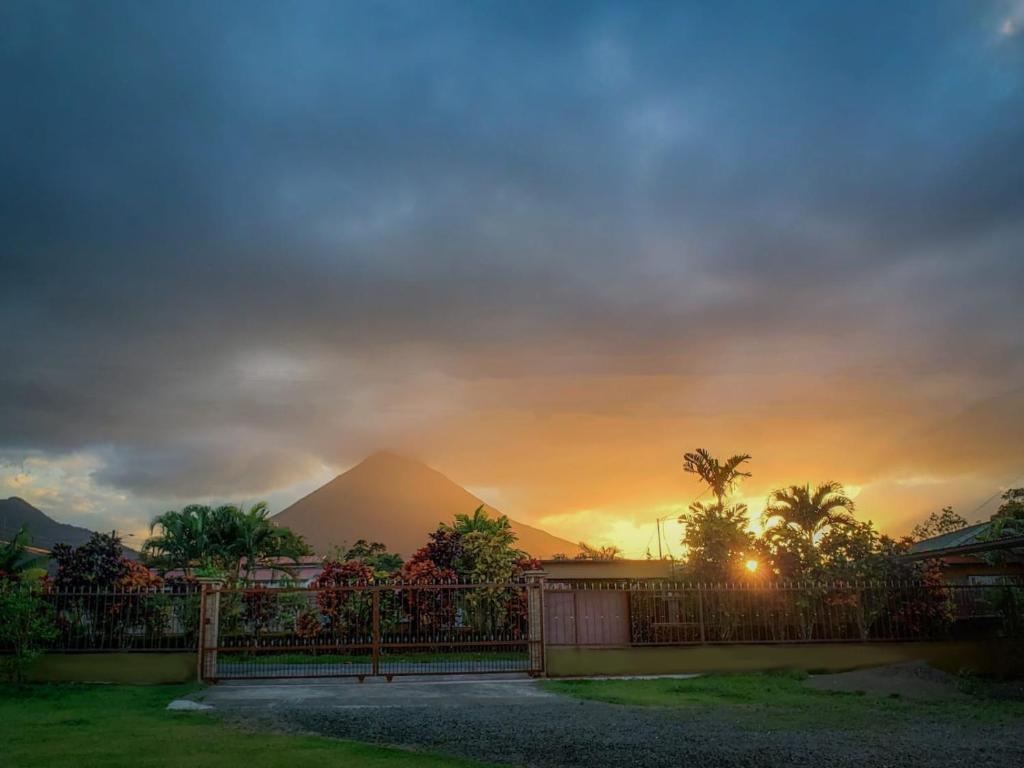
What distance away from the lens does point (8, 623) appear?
50.7 ft

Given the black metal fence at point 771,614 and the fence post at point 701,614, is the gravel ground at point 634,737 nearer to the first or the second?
the black metal fence at point 771,614

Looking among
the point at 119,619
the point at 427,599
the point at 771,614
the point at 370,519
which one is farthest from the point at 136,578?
the point at 370,519

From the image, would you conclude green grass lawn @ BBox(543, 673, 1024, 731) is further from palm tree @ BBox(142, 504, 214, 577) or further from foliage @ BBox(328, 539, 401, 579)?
palm tree @ BBox(142, 504, 214, 577)

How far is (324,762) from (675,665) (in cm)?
1045

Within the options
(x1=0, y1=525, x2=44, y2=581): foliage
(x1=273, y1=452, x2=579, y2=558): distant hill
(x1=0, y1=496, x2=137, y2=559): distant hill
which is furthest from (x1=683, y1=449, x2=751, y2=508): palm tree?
(x1=273, y1=452, x2=579, y2=558): distant hill

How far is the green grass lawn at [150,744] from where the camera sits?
28.7ft

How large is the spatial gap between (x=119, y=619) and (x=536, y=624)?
322 inches

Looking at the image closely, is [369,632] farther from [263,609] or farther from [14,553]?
[14,553]

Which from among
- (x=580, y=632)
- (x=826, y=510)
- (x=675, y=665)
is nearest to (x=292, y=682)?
(x=580, y=632)

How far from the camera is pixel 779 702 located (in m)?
13.6

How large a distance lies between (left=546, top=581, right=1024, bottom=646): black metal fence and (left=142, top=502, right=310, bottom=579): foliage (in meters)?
18.1

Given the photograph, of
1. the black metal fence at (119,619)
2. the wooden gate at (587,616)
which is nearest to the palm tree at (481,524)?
the wooden gate at (587,616)

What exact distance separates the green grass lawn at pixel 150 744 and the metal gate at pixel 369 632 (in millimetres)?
3798

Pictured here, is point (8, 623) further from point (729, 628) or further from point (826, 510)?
point (826, 510)
